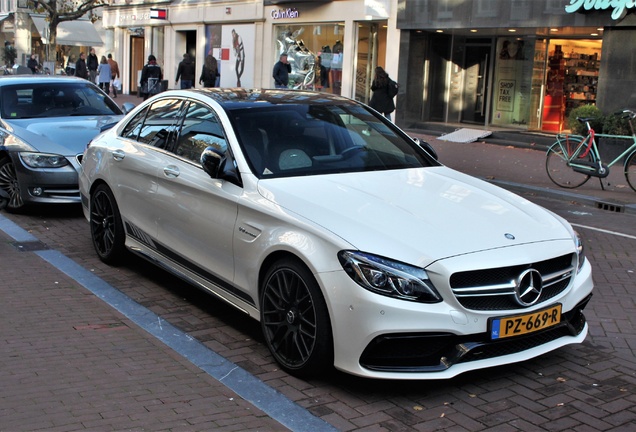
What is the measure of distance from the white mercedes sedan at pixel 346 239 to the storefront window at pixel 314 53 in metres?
19.8

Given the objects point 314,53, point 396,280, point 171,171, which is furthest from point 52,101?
point 314,53

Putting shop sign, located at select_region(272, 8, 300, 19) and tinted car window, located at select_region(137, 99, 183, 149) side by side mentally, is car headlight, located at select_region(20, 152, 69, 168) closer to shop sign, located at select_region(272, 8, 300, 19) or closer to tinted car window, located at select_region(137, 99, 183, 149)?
tinted car window, located at select_region(137, 99, 183, 149)

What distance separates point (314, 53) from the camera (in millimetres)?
26875

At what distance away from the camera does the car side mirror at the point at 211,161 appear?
5.28 meters

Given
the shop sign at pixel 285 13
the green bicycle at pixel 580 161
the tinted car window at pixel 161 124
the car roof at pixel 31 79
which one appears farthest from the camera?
the shop sign at pixel 285 13

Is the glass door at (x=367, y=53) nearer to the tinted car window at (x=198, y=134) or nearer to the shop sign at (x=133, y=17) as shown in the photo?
the shop sign at (x=133, y=17)

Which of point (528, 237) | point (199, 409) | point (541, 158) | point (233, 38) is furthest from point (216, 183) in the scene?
point (233, 38)

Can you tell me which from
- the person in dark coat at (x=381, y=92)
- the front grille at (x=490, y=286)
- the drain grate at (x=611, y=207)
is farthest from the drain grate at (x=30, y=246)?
the person in dark coat at (x=381, y=92)

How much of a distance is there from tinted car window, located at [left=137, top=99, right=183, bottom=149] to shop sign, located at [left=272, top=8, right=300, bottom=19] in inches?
831

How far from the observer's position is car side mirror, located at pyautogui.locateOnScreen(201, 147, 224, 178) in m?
5.28

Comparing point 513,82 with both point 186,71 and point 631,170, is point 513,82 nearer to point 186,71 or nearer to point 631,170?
point 186,71

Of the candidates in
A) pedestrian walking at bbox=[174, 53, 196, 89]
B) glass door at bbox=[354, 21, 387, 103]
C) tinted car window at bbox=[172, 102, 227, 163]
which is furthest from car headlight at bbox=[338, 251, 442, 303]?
glass door at bbox=[354, 21, 387, 103]

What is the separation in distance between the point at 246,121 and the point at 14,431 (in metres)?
2.65

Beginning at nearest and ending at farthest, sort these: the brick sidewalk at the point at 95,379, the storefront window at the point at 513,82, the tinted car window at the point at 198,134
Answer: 1. the brick sidewalk at the point at 95,379
2. the tinted car window at the point at 198,134
3. the storefront window at the point at 513,82
